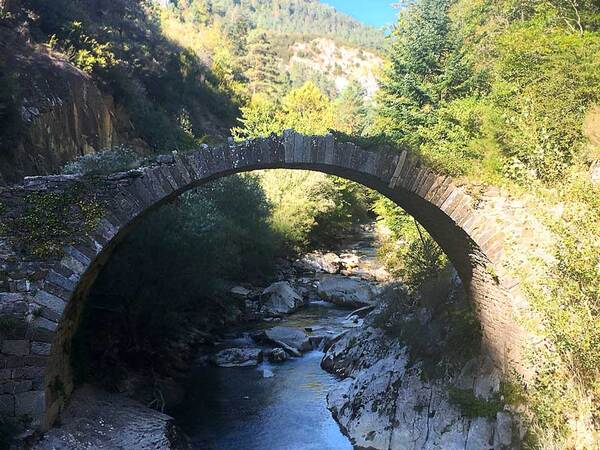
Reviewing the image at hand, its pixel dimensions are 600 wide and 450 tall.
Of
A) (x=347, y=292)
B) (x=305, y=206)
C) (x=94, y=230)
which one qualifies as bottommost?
(x=94, y=230)

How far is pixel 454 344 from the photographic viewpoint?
8.94m

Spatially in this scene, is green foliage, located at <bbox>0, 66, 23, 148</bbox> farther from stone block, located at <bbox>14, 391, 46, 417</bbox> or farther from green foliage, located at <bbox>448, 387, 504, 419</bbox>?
green foliage, located at <bbox>448, 387, 504, 419</bbox>

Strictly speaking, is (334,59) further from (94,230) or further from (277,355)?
(94,230)

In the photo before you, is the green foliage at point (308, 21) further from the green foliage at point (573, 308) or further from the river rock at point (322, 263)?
the green foliage at point (573, 308)

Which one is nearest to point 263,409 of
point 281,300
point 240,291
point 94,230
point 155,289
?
point 155,289

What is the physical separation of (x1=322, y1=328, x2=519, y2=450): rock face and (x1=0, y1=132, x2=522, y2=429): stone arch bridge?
0.77 meters

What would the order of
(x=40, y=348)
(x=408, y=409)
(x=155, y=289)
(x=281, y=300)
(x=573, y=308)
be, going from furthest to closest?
(x=281, y=300) < (x=155, y=289) < (x=408, y=409) < (x=40, y=348) < (x=573, y=308)

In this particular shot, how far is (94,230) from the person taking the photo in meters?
7.02

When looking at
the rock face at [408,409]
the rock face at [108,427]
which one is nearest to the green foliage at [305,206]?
the rock face at [408,409]

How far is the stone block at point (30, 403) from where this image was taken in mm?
6531

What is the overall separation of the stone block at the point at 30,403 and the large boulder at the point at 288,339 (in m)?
7.63

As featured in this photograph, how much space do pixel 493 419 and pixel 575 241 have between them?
316cm

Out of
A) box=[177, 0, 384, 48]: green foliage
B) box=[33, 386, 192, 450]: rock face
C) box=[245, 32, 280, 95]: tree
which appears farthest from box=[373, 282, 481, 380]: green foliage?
box=[177, 0, 384, 48]: green foliage

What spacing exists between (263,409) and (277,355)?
2.57 metres
